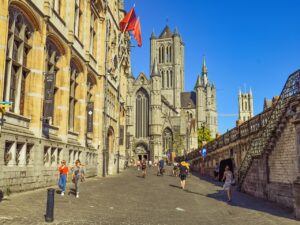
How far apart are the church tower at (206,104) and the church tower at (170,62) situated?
6860 millimetres

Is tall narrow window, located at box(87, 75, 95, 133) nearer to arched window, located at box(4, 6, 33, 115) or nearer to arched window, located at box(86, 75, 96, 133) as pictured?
arched window, located at box(86, 75, 96, 133)

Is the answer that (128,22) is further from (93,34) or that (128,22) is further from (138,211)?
(138,211)

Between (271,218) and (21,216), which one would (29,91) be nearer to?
(21,216)

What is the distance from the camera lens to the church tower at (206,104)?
115m

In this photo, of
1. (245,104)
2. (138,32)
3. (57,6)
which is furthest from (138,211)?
(245,104)

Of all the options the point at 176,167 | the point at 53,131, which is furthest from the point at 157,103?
the point at 53,131

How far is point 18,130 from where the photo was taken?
1445 cm

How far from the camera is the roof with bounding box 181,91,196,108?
118 metres

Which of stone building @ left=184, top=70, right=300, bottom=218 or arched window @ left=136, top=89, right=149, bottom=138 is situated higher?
arched window @ left=136, top=89, right=149, bottom=138

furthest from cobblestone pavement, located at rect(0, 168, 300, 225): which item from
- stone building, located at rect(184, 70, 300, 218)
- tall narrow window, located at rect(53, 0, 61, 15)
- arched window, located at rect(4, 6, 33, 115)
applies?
tall narrow window, located at rect(53, 0, 61, 15)

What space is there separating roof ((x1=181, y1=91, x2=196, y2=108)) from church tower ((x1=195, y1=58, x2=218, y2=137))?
11.8 ft

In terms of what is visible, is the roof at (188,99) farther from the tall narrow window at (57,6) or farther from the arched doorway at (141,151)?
the tall narrow window at (57,6)

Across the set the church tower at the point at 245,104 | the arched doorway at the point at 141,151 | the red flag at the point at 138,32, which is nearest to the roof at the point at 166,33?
the arched doorway at the point at 141,151

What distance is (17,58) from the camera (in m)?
15.1
